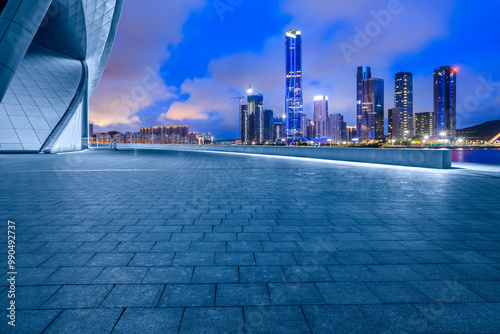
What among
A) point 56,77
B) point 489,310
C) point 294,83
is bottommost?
point 489,310

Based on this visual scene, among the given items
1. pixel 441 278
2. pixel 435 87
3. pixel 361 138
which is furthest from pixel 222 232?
pixel 435 87

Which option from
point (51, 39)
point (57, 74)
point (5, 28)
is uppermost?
point (51, 39)

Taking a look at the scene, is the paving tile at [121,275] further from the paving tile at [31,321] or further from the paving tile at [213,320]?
the paving tile at [213,320]

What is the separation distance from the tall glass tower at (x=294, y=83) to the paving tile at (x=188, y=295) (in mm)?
136208

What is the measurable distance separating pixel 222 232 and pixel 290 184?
5.31 meters

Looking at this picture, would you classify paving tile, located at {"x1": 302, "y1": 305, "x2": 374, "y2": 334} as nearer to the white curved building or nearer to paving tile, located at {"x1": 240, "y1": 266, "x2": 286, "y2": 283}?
paving tile, located at {"x1": 240, "y1": 266, "x2": 286, "y2": 283}

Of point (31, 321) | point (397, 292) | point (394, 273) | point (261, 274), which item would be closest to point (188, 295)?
point (261, 274)

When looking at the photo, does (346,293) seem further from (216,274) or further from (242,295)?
(216,274)

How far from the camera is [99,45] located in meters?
37.7

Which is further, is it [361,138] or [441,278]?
[361,138]

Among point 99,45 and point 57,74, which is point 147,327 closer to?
point 57,74

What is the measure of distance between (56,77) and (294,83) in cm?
16328

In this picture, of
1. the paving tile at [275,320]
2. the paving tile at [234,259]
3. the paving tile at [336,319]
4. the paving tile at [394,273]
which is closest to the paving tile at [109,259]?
the paving tile at [234,259]

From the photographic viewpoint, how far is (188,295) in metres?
2.69
